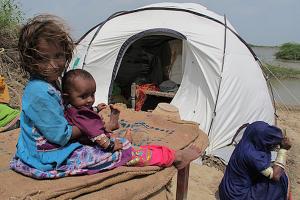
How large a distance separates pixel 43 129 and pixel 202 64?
4.26 meters

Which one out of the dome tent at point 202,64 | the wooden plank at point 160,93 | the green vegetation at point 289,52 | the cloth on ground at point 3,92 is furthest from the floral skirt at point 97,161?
the green vegetation at point 289,52

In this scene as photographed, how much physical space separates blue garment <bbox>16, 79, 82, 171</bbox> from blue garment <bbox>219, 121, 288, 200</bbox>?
167 centimetres

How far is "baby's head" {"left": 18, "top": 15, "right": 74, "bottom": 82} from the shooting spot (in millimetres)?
1600

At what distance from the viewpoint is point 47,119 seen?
5.15 feet

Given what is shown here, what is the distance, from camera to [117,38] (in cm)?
598

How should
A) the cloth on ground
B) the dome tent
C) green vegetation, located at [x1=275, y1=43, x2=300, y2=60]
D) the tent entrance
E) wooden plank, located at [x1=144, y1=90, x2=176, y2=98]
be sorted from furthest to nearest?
1. green vegetation, located at [x1=275, y1=43, x2=300, y2=60]
2. the tent entrance
3. wooden plank, located at [x1=144, y1=90, x2=176, y2=98]
4. the dome tent
5. the cloth on ground

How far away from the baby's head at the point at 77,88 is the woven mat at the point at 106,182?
0.34 metres

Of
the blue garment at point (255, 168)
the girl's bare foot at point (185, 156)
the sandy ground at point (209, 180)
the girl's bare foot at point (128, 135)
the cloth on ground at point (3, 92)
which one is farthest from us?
the cloth on ground at point (3, 92)

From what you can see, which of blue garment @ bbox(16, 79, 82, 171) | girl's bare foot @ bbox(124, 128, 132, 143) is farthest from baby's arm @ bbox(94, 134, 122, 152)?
girl's bare foot @ bbox(124, 128, 132, 143)

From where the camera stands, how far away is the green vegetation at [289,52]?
32969 millimetres

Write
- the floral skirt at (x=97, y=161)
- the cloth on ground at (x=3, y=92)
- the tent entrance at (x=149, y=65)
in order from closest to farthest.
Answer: the floral skirt at (x=97, y=161), the cloth on ground at (x=3, y=92), the tent entrance at (x=149, y=65)

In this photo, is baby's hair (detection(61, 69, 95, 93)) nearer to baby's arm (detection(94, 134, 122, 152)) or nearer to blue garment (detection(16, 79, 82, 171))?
blue garment (detection(16, 79, 82, 171))

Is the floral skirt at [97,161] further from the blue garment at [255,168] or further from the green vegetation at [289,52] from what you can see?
the green vegetation at [289,52]

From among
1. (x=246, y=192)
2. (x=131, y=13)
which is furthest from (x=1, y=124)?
(x=131, y=13)
